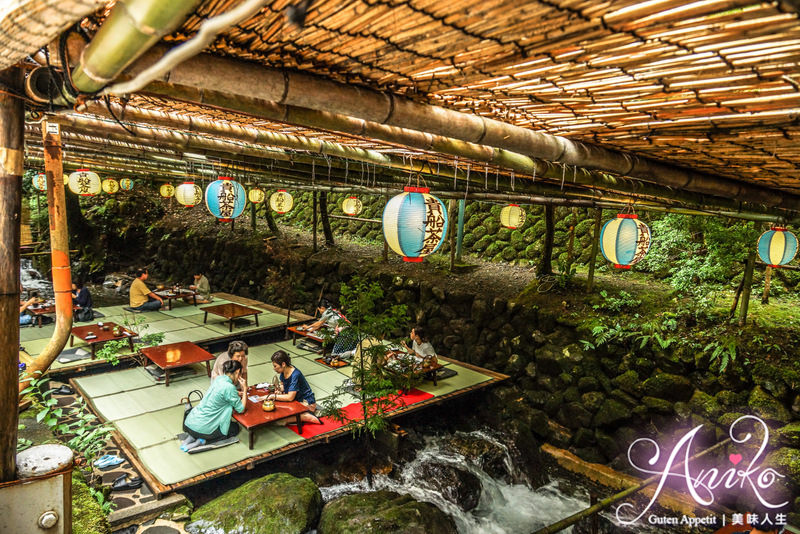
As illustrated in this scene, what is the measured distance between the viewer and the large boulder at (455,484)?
7.17 meters

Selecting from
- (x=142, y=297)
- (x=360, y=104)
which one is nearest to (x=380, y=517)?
(x=360, y=104)

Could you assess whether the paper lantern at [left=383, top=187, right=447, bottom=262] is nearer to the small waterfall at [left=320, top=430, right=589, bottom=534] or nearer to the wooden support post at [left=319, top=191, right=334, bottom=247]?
the small waterfall at [left=320, top=430, right=589, bottom=534]

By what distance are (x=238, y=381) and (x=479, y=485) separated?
411 cm

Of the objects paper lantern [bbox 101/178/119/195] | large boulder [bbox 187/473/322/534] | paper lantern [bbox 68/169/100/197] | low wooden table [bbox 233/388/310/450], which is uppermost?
paper lantern [bbox 101/178/119/195]

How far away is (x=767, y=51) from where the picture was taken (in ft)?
6.15

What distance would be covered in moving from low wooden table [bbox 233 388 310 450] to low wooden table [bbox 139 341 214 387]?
6.86ft

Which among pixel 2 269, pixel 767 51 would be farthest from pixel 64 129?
pixel 767 51

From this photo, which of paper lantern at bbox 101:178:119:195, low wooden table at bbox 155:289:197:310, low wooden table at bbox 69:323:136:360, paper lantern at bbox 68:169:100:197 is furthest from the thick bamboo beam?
paper lantern at bbox 101:178:119:195

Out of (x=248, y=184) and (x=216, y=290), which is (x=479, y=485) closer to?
(x=248, y=184)

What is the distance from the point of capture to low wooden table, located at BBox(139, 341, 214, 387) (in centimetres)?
852

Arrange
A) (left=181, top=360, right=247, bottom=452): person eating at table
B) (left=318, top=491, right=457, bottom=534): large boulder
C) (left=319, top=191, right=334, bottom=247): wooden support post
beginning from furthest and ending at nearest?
(left=319, top=191, right=334, bottom=247): wooden support post < (left=181, top=360, right=247, bottom=452): person eating at table < (left=318, top=491, right=457, bottom=534): large boulder

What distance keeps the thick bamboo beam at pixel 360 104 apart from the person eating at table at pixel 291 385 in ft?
15.8

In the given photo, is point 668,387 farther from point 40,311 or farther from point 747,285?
point 40,311

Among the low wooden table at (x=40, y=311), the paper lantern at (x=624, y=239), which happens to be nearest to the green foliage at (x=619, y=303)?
the paper lantern at (x=624, y=239)
